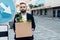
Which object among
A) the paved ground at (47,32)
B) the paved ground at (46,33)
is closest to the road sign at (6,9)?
the paved ground at (46,33)

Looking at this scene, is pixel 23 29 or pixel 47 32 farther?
pixel 47 32

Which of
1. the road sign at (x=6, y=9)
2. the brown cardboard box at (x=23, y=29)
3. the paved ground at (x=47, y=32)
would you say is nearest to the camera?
the road sign at (x=6, y=9)

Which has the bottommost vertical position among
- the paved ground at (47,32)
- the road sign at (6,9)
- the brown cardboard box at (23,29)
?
the paved ground at (47,32)

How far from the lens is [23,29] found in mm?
2318

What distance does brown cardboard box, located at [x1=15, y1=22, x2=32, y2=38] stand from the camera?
7.61 feet

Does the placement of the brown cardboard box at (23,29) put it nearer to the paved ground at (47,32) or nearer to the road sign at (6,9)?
the road sign at (6,9)

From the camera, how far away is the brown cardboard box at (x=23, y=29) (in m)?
2.32

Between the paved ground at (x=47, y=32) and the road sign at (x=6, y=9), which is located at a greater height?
the road sign at (x=6, y=9)

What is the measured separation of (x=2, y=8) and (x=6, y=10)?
51 mm

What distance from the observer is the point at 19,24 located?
7.61 feet

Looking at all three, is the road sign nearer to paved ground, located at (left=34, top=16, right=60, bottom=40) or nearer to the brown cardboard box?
the brown cardboard box

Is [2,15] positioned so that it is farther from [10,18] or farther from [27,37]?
[27,37]

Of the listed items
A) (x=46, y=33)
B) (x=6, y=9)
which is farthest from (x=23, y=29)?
(x=46, y=33)

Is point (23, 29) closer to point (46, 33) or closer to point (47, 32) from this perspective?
point (46, 33)
